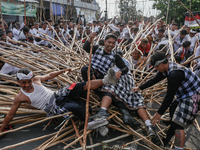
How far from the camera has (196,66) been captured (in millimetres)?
3791

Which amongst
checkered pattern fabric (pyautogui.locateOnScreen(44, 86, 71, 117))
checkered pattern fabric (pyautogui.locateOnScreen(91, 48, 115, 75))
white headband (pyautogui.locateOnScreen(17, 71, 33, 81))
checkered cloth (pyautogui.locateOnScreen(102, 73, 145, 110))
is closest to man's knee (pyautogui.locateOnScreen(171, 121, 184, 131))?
checkered cloth (pyautogui.locateOnScreen(102, 73, 145, 110))

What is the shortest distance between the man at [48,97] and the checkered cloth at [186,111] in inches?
34.5

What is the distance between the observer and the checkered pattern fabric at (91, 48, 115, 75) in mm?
2862

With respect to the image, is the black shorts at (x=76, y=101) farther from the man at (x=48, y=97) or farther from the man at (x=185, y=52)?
the man at (x=185, y=52)

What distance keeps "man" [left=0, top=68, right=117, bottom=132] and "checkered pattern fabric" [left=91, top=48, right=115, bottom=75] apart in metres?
0.42

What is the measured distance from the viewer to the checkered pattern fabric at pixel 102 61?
2862mm

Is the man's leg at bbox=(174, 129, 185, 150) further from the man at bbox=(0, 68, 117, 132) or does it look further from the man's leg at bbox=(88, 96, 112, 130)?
the man at bbox=(0, 68, 117, 132)

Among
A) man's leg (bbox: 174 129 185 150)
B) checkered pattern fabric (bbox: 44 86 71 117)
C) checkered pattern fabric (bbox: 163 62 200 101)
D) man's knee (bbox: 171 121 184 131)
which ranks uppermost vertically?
checkered pattern fabric (bbox: 163 62 200 101)

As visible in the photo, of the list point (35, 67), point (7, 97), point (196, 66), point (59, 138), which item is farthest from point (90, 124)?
point (196, 66)

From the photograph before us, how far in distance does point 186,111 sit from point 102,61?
1.49m

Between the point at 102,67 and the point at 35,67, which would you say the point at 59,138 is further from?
the point at 35,67

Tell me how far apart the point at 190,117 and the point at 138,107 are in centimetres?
72

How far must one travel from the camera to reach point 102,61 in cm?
288

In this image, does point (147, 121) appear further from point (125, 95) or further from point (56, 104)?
point (56, 104)
